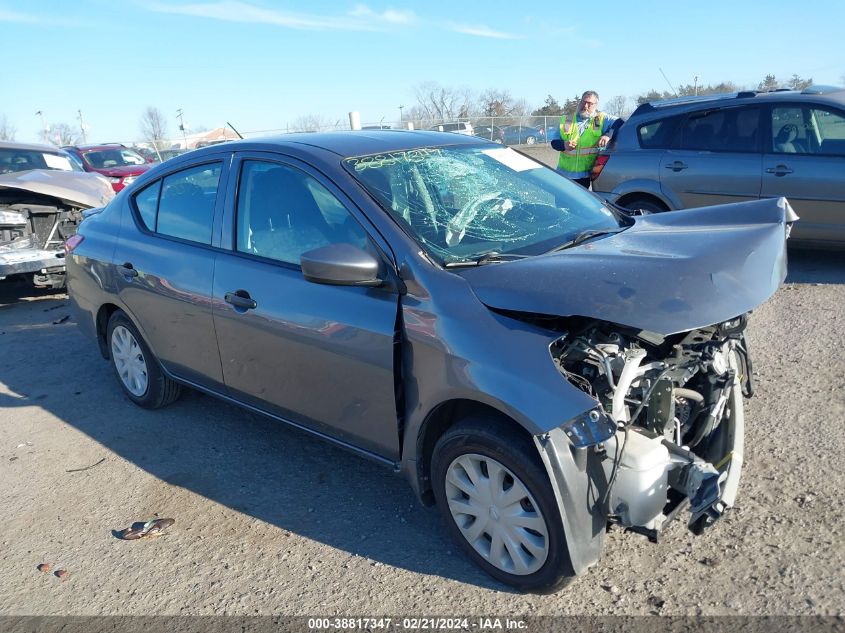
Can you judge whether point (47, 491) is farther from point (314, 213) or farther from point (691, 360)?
point (691, 360)

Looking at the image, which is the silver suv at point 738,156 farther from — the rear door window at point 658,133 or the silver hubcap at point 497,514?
the silver hubcap at point 497,514

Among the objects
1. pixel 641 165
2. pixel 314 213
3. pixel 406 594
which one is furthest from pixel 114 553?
pixel 641 165

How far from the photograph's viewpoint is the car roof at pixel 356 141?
3627 mm

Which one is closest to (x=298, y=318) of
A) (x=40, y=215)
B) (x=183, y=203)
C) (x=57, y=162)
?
(x=183, y=203)

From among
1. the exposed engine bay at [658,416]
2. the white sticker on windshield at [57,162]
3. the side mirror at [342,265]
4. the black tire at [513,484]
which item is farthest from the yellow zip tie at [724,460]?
the white sticker on windshield at [57,162]

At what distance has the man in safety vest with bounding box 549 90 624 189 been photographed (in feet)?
25.6

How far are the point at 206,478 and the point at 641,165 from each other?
5.67m

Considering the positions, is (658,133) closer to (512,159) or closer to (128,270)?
(512,159)

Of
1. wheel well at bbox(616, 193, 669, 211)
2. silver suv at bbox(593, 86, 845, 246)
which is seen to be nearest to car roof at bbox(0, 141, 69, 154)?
silver suv at bbox(593, 86, 845, 246)

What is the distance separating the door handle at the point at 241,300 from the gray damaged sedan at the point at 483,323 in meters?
0.01

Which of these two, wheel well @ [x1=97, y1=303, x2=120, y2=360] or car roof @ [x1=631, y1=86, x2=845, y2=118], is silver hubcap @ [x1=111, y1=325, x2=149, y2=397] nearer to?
wheel well @ [x1=97, y1=303, x2=120, y2=360]

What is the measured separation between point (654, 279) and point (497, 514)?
1.12 m

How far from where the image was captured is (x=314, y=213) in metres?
3.45

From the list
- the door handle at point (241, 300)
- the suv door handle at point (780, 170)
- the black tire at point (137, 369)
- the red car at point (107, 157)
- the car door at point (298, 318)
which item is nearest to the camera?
the car door at point (298, 318)
